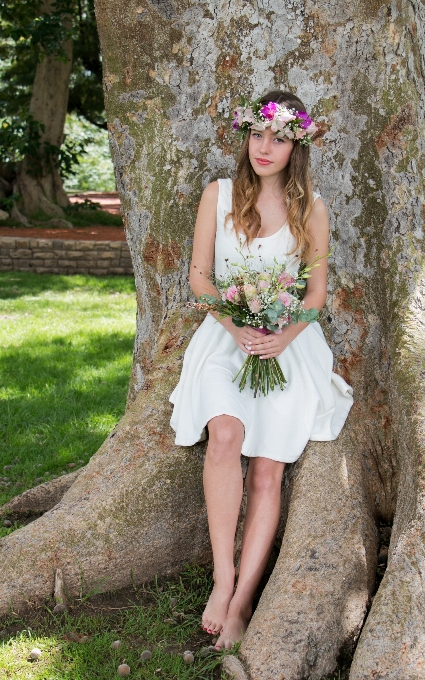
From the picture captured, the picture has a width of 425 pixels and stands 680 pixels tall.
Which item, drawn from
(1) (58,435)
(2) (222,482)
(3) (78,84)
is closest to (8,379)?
(1) (58,435)

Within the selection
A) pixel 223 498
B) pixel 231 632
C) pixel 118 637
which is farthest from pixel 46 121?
pixel 231 632

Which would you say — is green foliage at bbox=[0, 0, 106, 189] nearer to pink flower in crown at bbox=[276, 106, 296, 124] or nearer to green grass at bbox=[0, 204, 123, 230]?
green grass at bbox=[0, 204, 123, 230]

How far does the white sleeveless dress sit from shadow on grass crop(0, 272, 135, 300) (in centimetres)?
682

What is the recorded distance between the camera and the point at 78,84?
64.0 feet

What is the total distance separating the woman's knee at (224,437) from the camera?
314 centimetres

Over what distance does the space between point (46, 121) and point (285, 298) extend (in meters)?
13.3

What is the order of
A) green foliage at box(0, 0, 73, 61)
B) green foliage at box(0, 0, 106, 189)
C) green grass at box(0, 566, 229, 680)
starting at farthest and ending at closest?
green foliage at box(0, 0, 106, 189), green foliage at box(0, 0, 73, 61), green grass at box(0, 566, 229, 680)

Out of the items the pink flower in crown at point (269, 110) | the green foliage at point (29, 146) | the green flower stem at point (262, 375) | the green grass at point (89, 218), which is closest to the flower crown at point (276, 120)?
the pink flower in crown at point (269, 110)

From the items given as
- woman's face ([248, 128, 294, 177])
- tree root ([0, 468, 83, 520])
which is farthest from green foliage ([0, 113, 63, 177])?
woman's face ([248, 128, 294, 177])

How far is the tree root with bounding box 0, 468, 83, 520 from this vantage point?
4.32 m

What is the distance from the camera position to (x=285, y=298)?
3189mm

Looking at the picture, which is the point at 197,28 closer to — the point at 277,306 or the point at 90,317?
the point at 277,306

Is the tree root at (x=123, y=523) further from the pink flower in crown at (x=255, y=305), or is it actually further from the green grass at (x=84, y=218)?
the green grass at (x=84, y=218)

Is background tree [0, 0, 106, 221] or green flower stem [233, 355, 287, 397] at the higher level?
background tree [0, 0, 106, 221]
